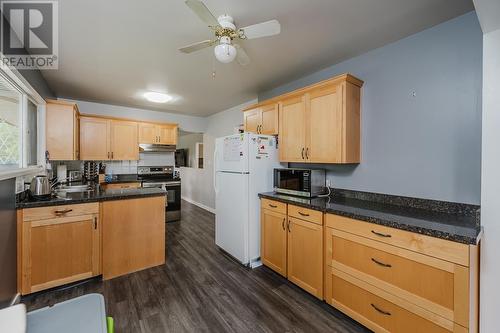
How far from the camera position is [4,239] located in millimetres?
1799

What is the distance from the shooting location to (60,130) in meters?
3.29

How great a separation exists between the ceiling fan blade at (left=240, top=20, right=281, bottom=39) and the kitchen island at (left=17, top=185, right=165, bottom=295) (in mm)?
2060

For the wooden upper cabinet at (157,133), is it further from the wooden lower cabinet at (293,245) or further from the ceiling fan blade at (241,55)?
the ceiling fan blade at (241,55)

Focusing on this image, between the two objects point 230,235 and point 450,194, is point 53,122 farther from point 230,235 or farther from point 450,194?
point 450,194

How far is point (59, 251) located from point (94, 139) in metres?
2.64

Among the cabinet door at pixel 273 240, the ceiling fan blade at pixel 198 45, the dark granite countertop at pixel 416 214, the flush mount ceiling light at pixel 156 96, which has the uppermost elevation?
the flush mount ceiling light at pixel 156 96

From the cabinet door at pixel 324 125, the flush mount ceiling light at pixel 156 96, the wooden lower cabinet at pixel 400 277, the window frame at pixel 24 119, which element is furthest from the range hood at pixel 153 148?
the wooden lower cabinet at pixel 400 277

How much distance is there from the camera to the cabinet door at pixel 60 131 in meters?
3.22

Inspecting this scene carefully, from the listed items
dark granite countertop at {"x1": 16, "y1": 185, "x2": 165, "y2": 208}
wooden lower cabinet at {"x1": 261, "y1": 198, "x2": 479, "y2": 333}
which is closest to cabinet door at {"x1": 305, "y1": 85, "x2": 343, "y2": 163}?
wooden lower cabinet at {"x1": 261, "y1": 198, "x2": 479, "y2": 333}

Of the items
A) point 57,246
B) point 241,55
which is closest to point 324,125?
point 241,55

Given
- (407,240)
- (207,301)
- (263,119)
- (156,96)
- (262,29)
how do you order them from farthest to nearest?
(156,96) < (263,119) < (207,301) < (262,29) < (407,240)

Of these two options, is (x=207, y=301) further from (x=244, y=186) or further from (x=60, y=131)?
(x=60, y=131)

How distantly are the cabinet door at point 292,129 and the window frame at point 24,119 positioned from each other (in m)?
2.70

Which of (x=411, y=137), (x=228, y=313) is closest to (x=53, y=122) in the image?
(x=228, y=313)
